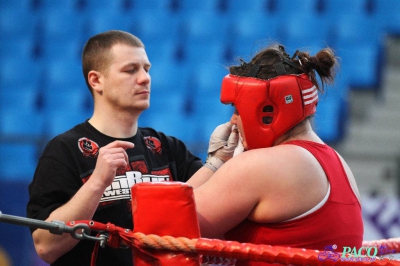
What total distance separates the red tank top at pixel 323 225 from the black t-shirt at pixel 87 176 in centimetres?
46

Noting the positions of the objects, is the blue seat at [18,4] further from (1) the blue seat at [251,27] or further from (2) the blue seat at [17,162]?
(1) the blue seat at [251,27]

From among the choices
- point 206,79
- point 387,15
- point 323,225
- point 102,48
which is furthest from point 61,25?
point 323,225

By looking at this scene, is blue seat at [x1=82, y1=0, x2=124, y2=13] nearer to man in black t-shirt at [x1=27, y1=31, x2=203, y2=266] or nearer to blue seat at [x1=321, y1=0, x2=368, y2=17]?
blue seat at [x1=321, y1=0, x2=368, y2=17]

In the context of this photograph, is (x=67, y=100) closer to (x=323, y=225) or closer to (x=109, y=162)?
(x=109, y=162)

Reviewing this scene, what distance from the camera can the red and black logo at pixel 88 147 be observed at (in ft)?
7.11

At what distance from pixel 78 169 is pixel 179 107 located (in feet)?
14.7

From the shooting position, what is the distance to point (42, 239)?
1.95 meters

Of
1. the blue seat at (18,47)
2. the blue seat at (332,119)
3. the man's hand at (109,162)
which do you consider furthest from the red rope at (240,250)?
the blue seat at (18,47)

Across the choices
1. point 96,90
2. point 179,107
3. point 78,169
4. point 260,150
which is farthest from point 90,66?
point 179,107

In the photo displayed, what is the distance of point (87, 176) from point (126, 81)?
1.20ft

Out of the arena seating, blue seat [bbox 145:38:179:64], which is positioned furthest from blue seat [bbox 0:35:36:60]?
blue seat [bbox 145:38:179:64]

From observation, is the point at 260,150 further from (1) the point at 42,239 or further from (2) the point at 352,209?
(1) the point at 42,239

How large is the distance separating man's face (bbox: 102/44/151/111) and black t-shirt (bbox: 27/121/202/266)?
130 mm

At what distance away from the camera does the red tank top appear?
67.6 inches
